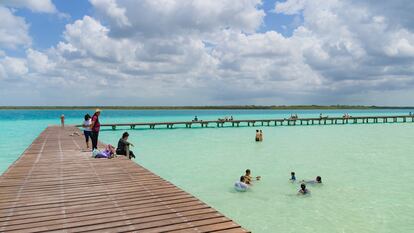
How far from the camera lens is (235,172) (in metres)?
16.5

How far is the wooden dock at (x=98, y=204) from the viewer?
5.43 m

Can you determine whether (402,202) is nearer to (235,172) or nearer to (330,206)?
(330,206)

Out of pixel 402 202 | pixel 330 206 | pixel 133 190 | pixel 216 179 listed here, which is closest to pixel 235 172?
pixel 216 179

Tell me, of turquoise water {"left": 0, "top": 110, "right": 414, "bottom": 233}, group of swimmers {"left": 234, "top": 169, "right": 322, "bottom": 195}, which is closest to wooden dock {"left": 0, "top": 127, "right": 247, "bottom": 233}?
turquoise water {"left": 0, "top": 110, "right": 414, "bottom": 233}

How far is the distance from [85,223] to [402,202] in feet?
33.6

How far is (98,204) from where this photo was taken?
664cm

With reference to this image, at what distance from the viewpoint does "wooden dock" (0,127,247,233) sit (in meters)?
5.43

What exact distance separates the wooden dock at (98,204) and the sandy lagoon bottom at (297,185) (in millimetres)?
3296

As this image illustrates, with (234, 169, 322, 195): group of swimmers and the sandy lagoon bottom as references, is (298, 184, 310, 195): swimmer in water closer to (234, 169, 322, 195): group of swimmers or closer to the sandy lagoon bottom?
(234, 169, 322, 195): group of swimmers

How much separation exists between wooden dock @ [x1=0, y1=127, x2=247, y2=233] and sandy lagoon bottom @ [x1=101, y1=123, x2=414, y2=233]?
3.30 metres

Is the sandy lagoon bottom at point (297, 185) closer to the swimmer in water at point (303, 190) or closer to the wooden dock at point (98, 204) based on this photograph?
the swimmer in water at point (303, 190)

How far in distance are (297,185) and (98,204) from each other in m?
9.06

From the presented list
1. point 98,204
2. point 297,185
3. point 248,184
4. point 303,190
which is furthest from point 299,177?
point 98,204

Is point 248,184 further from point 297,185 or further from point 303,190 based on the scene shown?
point 303,190
